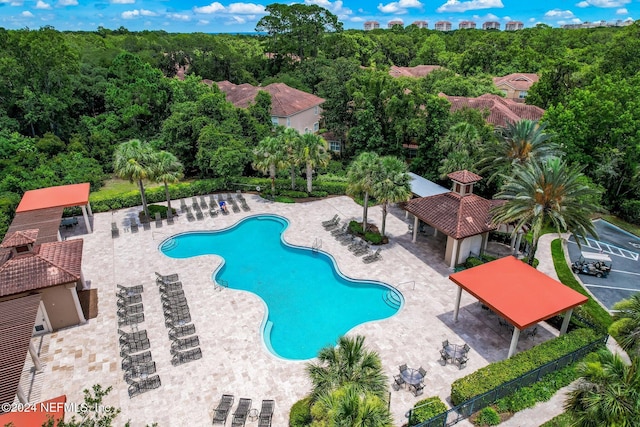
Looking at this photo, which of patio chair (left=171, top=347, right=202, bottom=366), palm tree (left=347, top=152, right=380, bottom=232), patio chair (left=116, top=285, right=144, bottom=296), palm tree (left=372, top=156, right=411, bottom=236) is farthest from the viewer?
palm tree (left=347, top=152, right=380, bottom=232)

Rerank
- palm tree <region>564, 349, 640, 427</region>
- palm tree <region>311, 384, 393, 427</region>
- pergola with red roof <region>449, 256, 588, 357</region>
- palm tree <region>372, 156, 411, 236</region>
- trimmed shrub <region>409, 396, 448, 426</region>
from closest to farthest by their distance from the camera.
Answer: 1. palm tree <region>564, 349, 640, 427</region>
2. palm tree <region>311, 384, 393, 427</region>
3. trimmed shrub <region>409, 396, 448, 426</region>
4. pergola with red roof <region>449, 256, 588, 357</region>
5. palm tree <region>372, 156, 411, 236</region>

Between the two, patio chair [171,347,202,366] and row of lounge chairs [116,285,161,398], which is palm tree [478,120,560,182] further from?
row of lounge chairs [116,285,161,398]

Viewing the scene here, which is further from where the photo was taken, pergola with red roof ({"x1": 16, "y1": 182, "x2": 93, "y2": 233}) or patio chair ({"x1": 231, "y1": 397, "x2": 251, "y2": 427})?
pergola with red roof ({"x1": 16, "y1": 182, "x2": 93, "y2": 233})

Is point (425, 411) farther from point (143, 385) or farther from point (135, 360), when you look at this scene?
point (135, 360)

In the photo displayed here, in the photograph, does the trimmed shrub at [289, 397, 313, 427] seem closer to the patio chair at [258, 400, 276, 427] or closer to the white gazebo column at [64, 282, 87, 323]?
the patio chair at [258, 400, 276, 427]

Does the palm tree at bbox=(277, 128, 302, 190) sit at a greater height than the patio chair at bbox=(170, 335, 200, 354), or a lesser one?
greater

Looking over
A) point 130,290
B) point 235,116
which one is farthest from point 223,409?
point 235,116

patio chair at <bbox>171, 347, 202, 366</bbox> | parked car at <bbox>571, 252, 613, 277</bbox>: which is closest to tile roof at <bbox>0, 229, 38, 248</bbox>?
patio chair at <bbox>171, 347, 202, 366</bbox>

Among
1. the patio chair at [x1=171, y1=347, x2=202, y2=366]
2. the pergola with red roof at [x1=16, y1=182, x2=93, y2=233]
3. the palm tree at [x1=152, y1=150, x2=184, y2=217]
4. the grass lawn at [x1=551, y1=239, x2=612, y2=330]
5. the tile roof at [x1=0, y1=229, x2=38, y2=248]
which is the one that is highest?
the palm tree at [x1=152, y1=150, x2=184, y2=217]
